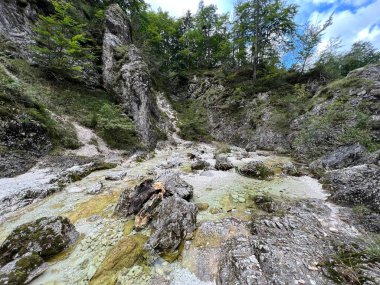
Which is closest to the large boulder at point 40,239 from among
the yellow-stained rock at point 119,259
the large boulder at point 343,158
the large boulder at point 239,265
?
the yellow-stained rock at point 119,259

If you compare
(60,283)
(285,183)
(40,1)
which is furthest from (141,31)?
(60,283)

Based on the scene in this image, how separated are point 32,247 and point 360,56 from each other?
123 ft

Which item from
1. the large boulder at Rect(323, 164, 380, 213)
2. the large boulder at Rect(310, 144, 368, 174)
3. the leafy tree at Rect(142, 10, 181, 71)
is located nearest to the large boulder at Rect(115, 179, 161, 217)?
the large boulder at Rect(323, 164, 380, 213)

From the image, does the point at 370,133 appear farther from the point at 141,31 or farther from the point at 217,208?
the point at 141,31

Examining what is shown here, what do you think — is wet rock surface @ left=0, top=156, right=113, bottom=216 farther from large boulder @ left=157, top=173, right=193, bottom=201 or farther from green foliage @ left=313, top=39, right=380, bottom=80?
green foliage @ left=313, top=39, right=380, bottom=80

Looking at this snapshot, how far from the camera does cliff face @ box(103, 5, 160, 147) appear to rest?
1639 cm

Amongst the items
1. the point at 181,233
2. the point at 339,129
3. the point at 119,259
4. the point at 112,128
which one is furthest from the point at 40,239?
the point at 339,129

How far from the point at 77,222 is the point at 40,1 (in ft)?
75.4

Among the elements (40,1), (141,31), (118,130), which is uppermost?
(141,31)

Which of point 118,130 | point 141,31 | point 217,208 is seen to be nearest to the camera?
point 217,208

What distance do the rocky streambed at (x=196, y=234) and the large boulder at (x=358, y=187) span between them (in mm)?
482

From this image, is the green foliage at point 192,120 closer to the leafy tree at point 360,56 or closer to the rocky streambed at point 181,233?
the rocky streambed at point 181,233

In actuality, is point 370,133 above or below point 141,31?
below

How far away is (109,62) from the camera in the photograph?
60.7ft
